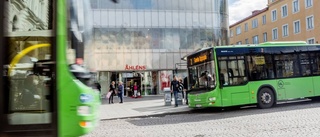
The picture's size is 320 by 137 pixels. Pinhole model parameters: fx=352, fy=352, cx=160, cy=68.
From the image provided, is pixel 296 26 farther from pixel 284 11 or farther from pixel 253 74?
pixel 253 74

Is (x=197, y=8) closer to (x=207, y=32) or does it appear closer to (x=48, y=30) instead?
(x=207, y=32)

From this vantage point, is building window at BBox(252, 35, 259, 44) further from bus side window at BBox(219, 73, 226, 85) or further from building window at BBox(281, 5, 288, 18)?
bus side window at BBox(219, 73, 226, 85)

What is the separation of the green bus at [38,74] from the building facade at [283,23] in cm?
4089

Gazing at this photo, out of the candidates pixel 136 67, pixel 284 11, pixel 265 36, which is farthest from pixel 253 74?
pixel 265 36

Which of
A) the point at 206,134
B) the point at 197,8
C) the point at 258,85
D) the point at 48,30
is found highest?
the point at 197,8

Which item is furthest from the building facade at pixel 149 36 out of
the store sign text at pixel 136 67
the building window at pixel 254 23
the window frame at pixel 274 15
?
the building window at pixel 254 23

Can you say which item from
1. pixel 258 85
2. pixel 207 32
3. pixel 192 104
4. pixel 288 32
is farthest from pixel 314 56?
pixel 288 32

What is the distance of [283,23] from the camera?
48469 mm

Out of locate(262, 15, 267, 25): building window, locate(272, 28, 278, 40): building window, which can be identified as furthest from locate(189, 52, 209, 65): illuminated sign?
locate(262, 15, 267, 25): building window

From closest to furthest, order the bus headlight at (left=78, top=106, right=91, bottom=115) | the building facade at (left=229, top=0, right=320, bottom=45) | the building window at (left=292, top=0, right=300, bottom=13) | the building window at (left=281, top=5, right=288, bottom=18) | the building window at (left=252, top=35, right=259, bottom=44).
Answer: the bus headlight at (left=78, top=106, right=91, bottom=115)
the building facade at (left=229, top=0, right=320, bottom=45)
the building window at (left=292, top=0, right=300, bottom=13)
the building window at (left=281, top=5, right=288, bottom=18)
the building window at (left=252, top=35, right=259, bottom=44)

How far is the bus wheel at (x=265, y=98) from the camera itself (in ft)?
50.8

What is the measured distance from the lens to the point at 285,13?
48.0 m

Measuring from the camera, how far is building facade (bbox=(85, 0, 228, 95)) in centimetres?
3488

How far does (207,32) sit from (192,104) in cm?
2215
